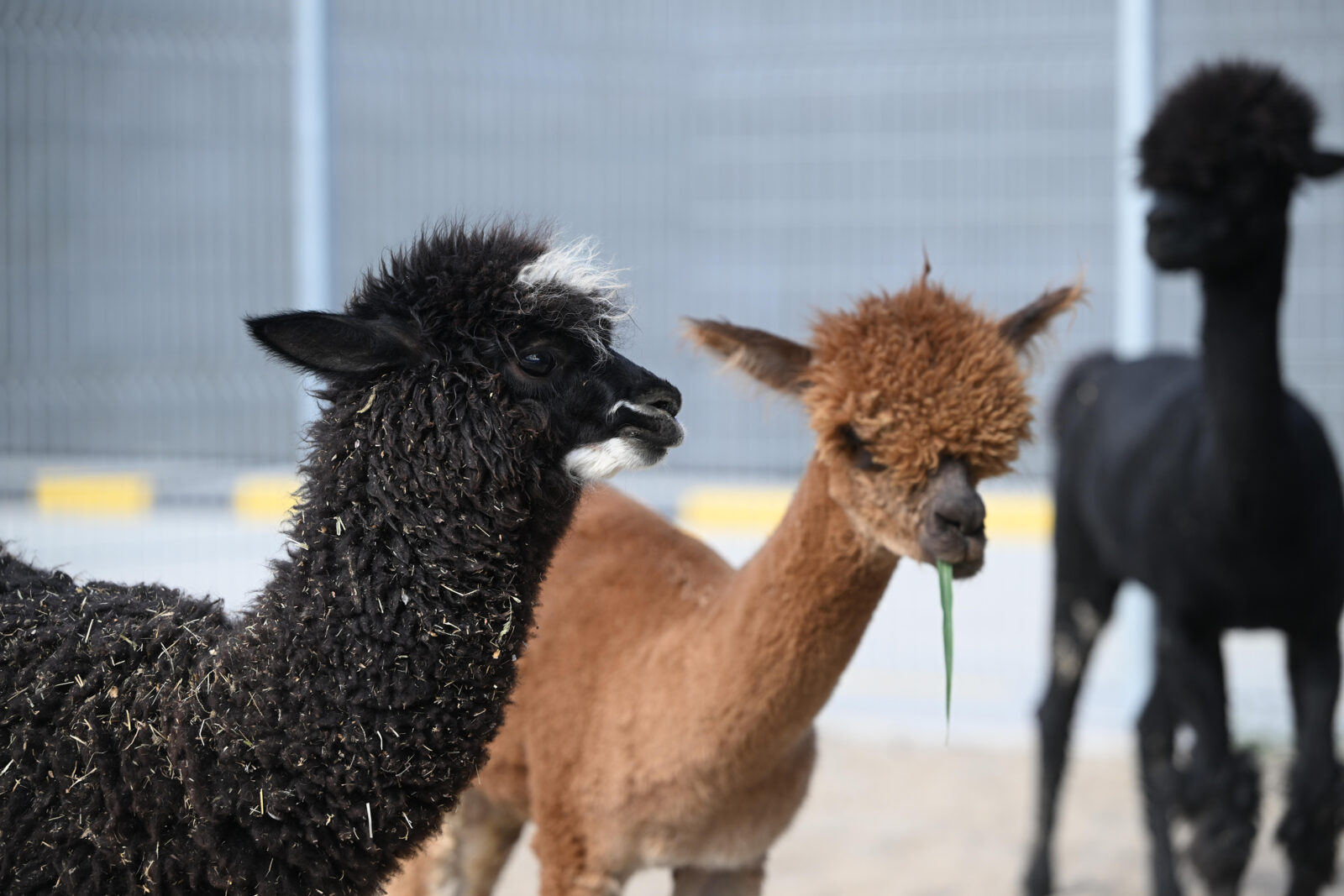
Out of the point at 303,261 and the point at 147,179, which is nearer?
the point at 303,261

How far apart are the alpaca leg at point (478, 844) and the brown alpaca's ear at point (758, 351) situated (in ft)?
3.88

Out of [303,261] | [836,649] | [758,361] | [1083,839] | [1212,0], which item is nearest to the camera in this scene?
[836,649]

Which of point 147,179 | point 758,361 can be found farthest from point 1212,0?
point 147,179

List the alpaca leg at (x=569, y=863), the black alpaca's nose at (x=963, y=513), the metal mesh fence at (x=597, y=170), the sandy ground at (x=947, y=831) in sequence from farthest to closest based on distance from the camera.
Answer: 1. the metal mesh fence at (x=597, y=170)
2. the sandy ground at (x=947, y=831)
3. the alpaca leg at (x=569, y=863)
4. the black alpaca's nose at (x=963, y=513)

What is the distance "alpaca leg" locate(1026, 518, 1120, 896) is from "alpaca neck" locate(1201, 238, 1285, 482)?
1.08 metres

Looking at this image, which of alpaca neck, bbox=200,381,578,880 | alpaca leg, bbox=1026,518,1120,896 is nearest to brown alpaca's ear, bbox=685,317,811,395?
alpaca neck, bbox=200,381,578,880

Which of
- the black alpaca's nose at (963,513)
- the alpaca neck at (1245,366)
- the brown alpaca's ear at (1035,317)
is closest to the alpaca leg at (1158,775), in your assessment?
the alpaca neck at (1245,366)

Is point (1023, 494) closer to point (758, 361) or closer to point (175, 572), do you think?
point (175, 572)

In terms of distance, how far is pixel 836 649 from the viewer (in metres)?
2.49

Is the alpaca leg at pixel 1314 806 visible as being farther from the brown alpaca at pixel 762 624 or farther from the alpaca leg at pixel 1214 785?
the brown alpaca at pixel 762 624

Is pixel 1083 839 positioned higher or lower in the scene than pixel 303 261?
lower

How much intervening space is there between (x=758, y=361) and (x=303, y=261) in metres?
3.16

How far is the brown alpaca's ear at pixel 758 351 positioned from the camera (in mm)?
2646

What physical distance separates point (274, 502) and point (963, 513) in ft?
21.2
